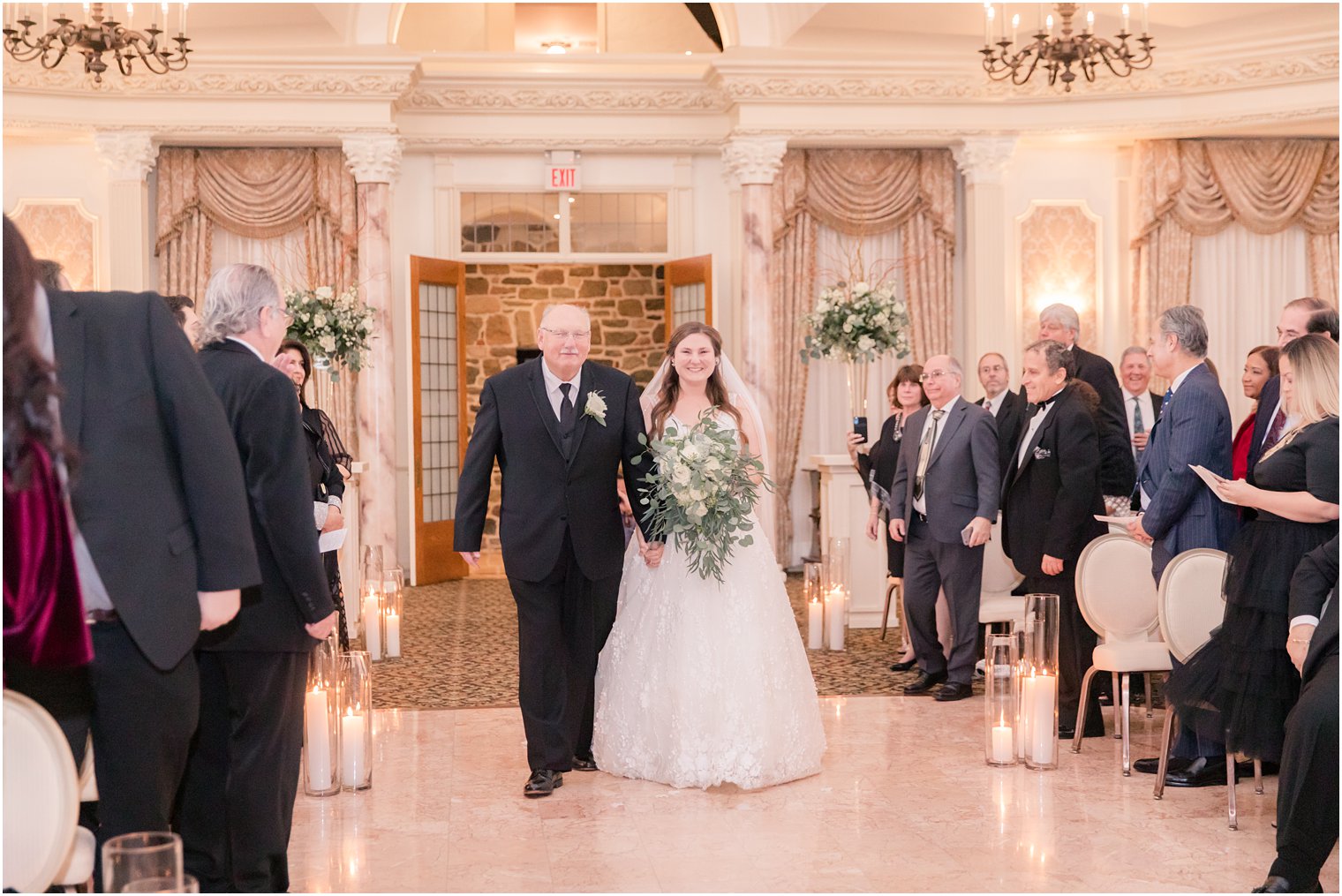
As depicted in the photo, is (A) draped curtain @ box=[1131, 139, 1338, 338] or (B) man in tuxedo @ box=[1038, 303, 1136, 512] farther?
(A) draped curtain @ box=[1131, 139, 1338, 338]

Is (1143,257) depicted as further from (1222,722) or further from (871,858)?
(871,858)

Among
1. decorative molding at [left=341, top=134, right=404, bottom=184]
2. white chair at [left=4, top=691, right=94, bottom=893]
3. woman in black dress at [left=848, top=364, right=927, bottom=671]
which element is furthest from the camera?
decorative molding at [left=341, top=134, right=404, bottom=184]

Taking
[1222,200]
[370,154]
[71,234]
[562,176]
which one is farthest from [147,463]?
[1222,200]

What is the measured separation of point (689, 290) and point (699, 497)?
6.62 m

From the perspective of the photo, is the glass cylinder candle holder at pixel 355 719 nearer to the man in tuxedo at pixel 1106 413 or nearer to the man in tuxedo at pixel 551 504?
the man in tuxedo at pixel 551 504

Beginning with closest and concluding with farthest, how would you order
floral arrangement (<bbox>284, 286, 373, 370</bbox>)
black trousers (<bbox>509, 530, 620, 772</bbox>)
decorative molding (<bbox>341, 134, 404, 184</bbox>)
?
black trousers (<bbox>509, 530, 620, 772</bbox>), floral arrangement (<bbox>284, 286, 373, 370</bbox>), decorative molding (<bbox>341, 134, 404, 184</bbox>)

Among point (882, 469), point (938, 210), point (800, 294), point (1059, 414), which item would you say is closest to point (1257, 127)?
point (938, 210)

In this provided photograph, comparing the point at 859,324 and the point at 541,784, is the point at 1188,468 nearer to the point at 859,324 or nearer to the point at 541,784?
the point at 541,784

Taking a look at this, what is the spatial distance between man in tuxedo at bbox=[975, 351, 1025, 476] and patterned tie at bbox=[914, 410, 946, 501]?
319 mm

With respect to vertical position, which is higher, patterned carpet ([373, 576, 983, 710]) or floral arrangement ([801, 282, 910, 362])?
floral arrangement ([801, 282, 910, 362])

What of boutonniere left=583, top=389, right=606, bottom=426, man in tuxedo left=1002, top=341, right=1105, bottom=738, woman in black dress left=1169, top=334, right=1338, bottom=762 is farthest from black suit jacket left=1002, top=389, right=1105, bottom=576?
boutonniere left=583, top=389, right=606, bottom=426

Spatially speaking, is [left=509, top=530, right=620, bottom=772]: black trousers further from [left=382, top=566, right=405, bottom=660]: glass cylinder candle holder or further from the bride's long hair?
[left=382, top=566, right=405, bottom=660]: glass cylinder candle holder

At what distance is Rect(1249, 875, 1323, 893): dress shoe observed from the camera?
343cm

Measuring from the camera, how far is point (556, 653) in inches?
181
